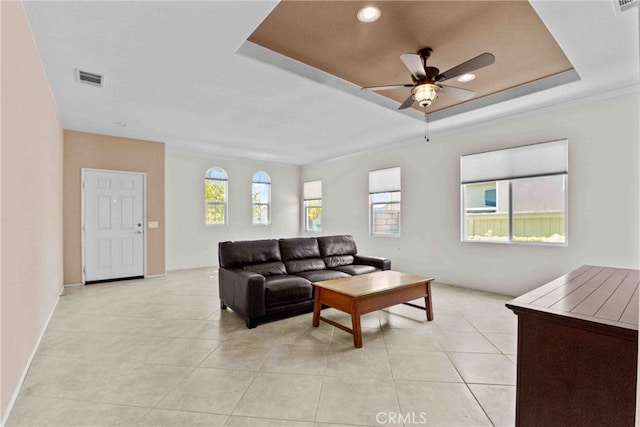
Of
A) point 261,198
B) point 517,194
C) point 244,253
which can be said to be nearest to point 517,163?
point 517,194

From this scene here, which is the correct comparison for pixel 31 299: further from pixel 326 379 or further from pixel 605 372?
pixel 605 372

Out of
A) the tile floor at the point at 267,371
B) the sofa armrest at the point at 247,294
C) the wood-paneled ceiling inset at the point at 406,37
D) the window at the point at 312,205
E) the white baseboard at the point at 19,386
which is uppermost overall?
the wood-paneled ceiling inset at the point at 406,37

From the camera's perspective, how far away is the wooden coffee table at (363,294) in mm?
2867

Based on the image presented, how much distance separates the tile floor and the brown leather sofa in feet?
0.61

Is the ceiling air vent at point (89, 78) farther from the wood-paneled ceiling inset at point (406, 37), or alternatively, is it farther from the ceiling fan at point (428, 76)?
the ceiling fan at point (428, 76)

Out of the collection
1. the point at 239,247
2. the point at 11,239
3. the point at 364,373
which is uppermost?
the point at 11,239

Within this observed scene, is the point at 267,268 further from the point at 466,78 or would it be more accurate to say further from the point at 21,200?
the point at 466,78

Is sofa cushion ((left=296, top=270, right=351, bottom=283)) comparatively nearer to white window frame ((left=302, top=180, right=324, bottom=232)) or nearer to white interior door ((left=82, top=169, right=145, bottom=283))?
white interior door ((left=82, top=169, right=145, bottom=283))

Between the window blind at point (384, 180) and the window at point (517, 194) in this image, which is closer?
the window at point (517, 194)

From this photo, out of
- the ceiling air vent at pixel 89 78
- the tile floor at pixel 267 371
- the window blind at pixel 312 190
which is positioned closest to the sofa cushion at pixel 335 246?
the tile floor at pixel 267 371

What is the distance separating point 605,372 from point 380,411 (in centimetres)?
118

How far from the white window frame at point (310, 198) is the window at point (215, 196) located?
225cm

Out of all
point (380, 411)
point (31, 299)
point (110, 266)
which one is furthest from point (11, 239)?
point (110, 266)

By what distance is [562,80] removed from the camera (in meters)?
3.44
